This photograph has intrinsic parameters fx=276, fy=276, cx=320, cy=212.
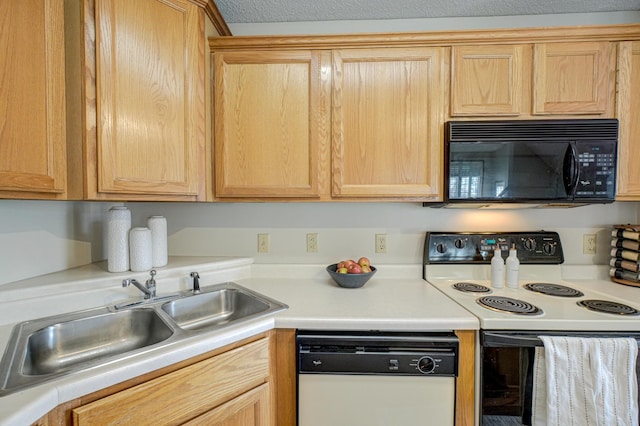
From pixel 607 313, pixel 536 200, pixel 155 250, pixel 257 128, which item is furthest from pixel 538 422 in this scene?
pixel 155 250

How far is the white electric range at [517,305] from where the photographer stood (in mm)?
1070

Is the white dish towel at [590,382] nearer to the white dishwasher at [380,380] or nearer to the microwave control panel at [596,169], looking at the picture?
the white dishwasher at [380,380]

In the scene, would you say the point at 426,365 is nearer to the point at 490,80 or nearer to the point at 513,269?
the point at 513,269

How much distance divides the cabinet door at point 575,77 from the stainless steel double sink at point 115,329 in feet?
5.32

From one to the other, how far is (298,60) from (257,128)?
403 millimetres

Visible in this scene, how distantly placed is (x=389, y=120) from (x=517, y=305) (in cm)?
104

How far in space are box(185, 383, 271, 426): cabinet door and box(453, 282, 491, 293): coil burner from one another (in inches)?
41.8

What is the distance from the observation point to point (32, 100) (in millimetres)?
961

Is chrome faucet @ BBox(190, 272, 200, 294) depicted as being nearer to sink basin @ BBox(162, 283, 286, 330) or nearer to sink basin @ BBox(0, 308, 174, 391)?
sink basin @ BBox(162, 283, 286, 330)

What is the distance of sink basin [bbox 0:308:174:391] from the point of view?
0.95 metres

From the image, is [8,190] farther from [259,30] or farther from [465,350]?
[465,350]

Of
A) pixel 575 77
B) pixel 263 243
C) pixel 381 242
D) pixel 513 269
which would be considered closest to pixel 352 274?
pixel 381 242

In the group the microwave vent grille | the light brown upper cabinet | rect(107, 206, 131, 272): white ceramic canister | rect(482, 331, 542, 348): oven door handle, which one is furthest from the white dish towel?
rect(107, 206, 131, 272): white ceramic canister

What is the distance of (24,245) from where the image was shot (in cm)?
119
